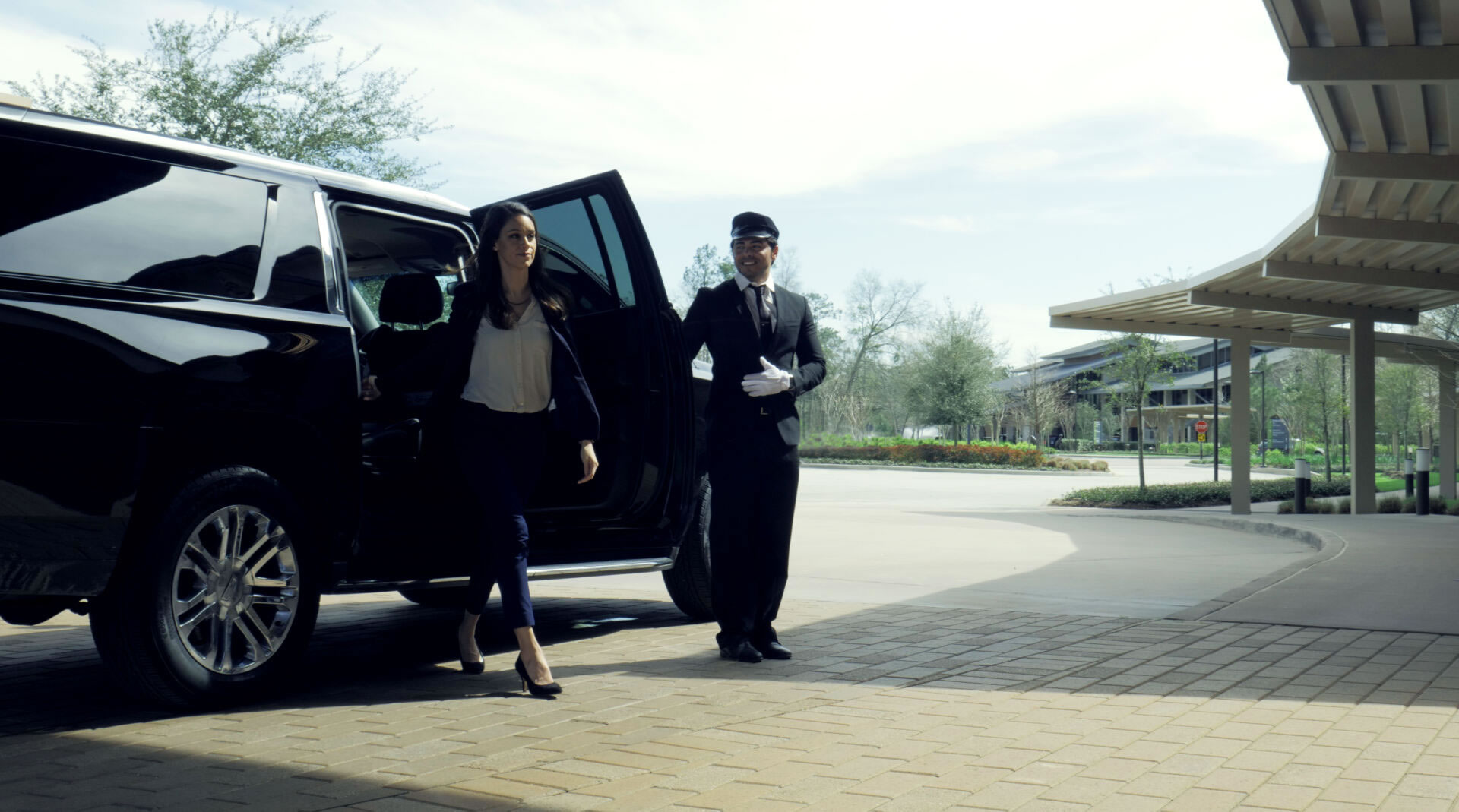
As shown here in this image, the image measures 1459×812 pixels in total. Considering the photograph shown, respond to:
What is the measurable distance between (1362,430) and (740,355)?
16.2 metres

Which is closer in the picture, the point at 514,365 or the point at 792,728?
the point at 792,728

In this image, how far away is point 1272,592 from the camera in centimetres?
788

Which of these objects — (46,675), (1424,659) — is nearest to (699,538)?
(46,675)

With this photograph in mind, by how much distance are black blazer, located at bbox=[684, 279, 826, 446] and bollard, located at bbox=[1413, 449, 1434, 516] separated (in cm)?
1570

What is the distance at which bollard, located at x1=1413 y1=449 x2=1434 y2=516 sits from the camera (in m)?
18.1

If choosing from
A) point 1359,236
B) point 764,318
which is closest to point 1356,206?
point 1359,236

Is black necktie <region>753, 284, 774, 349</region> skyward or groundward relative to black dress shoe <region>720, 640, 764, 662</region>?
skyward

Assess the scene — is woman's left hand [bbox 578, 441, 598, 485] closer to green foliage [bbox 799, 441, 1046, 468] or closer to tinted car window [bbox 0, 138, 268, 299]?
tinted car window [bbox 0, 138, 268, 299]

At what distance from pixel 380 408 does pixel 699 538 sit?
82.7 inches

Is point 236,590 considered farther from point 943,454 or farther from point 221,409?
point 943,454

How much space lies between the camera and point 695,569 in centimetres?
655

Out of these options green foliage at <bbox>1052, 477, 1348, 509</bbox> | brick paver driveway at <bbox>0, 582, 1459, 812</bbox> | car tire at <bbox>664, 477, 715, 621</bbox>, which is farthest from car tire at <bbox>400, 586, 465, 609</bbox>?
green foliage at <bbox>1052, 477, 1348, 509</bbox>

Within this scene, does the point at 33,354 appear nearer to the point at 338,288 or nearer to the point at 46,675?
the point at 338,288

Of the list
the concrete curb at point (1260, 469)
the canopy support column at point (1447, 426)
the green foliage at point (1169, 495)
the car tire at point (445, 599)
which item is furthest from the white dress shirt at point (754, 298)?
the concrete curb at point (1260, 469)
